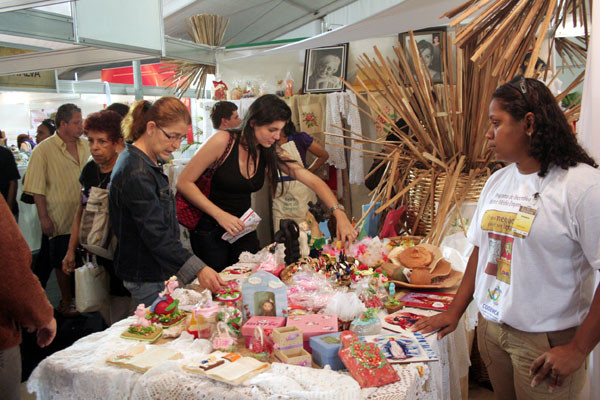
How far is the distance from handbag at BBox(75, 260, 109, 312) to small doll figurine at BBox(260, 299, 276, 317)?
1368 millimetres

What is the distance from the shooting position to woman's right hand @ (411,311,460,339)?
157cm

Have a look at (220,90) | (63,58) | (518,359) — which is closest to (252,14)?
(220,90)

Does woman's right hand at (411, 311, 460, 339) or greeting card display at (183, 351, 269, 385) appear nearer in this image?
greeting card display at (183, 351, 269, 385)

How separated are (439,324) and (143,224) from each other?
3.65 feet

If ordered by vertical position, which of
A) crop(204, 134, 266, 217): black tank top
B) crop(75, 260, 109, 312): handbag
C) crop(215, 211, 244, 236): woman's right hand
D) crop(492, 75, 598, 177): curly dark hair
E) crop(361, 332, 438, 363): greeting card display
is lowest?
crop(75, 260, 109, 312): handbag

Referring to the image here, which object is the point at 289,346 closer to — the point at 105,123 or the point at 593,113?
the point at 593,113

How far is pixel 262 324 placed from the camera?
148cm

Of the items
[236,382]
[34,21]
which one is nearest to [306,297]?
[236,382]

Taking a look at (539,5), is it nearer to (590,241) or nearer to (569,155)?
(569,155)

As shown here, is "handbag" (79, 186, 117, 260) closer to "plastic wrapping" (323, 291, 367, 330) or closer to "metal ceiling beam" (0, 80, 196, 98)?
"plastic wrapping" (323, 291, 367, 330)

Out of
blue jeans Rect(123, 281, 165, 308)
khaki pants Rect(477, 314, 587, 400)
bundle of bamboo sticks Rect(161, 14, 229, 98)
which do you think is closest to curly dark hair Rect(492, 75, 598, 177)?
khaki pants Rect(477, 314, 587, 400)

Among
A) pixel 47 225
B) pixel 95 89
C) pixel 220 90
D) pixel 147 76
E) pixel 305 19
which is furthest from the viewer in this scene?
pixel 305 19

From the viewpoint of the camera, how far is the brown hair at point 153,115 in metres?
1.90

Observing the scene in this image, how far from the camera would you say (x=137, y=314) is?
1611 millimetres
